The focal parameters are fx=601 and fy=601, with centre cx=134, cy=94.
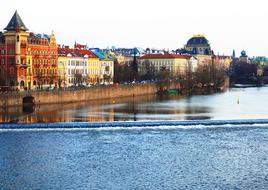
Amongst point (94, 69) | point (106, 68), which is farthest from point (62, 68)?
point (106, 68)

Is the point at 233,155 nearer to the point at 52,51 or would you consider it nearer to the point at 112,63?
the point at 52,51

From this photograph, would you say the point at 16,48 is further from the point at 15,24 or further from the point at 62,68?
the point at 62,68

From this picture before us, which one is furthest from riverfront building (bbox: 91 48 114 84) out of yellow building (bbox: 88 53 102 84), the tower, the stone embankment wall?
the tower

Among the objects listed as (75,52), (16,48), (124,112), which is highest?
(75,52)

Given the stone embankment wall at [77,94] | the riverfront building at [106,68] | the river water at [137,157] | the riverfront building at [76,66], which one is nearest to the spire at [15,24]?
the stone embankment wall at [77,94]

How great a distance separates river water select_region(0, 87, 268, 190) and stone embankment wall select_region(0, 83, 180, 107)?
1069 centimetres

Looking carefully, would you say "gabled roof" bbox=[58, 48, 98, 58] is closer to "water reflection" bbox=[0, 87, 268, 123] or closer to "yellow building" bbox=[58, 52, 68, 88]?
"yellow building" bbox=[58, 52, 68, 88]

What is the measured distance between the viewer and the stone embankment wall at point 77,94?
163 feet

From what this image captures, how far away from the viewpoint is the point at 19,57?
6016 cm

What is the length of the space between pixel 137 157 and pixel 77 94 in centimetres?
3410

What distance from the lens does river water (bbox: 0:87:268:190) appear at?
2011 centimetres

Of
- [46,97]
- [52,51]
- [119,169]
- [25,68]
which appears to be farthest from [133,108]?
[119,169]

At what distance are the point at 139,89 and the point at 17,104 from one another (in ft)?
81.2

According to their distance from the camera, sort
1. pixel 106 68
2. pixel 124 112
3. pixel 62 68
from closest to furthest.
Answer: pixel 124 112, pixel 62 68, pixel 106 68
